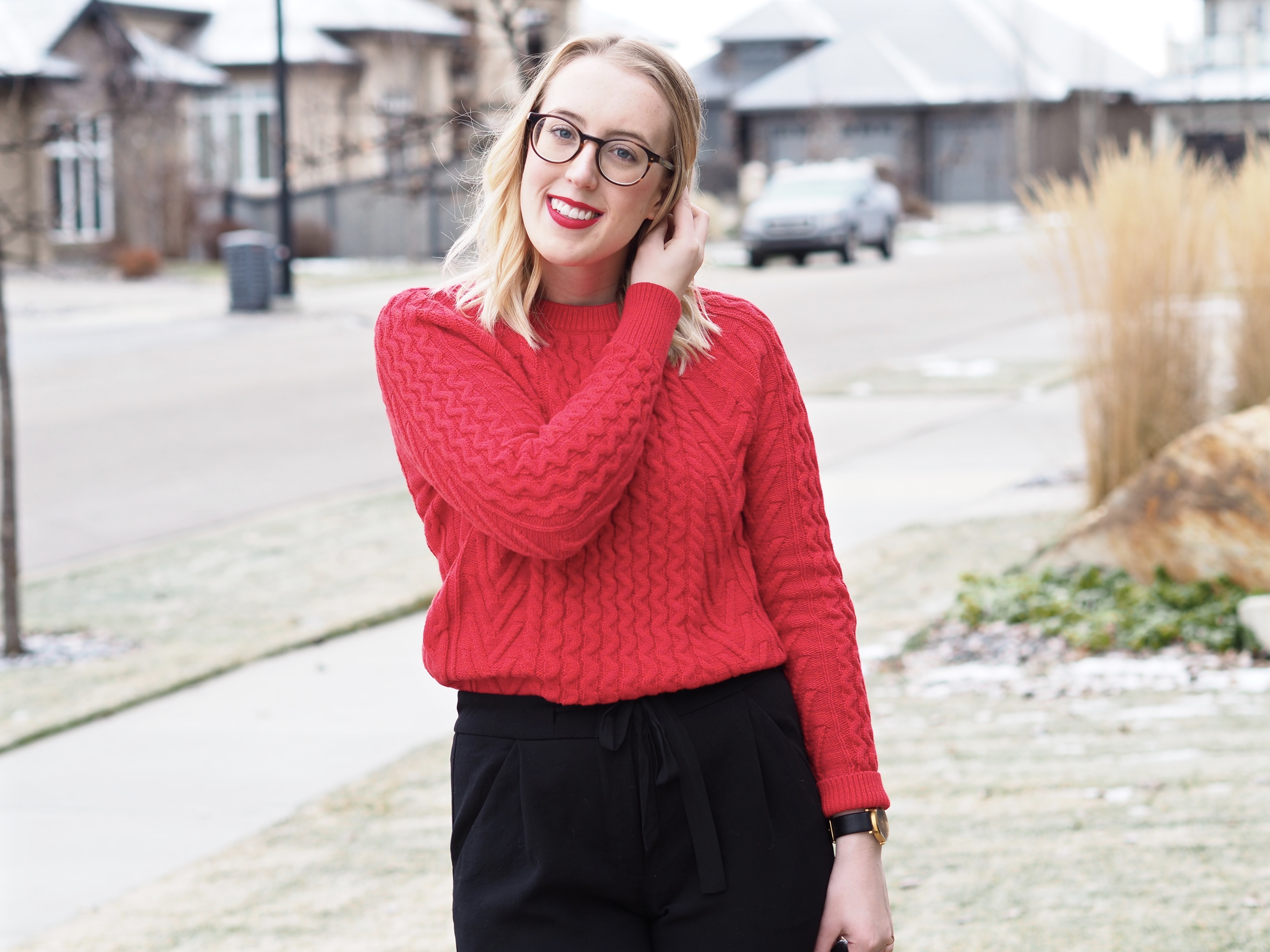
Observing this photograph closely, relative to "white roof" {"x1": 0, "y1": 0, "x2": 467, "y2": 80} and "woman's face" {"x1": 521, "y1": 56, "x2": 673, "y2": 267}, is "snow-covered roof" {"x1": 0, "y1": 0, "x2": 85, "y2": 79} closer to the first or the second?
"white roof" {"x1": 0, "y1": 0, "x2": 467, "y2": 80}

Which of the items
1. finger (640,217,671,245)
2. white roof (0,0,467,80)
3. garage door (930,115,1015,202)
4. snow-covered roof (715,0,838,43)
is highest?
snow-covered roof (715,0,838,43)

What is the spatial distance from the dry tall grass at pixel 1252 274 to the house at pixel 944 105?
4407 centimetres

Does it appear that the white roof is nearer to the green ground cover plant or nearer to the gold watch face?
the green ground cover plant

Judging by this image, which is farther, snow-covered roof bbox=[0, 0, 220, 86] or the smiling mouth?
snow-covered roof bbox=[0, 0, 220, 86]

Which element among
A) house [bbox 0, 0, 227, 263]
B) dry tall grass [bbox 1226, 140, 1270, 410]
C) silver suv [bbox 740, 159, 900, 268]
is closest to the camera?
dry tall grass [bbox 1226, 140, 1270, 410]

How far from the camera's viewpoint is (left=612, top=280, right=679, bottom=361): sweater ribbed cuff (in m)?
1.95

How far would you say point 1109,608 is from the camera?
6266 millimetres

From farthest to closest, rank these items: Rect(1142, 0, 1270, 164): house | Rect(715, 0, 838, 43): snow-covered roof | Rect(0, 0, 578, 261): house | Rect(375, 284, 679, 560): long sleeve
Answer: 1. Rect(715, 0, 838, 43): snow-covered roof
2. Rect(1142, 0, 1270, 164): house
3. Rect(0, 0, 578, 261): house
4. Rect(375, 284, 679, 560): long sleeve

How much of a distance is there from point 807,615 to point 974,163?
2228 inches

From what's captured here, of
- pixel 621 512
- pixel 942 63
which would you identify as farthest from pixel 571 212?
pixel 942 63

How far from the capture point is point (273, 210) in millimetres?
35094

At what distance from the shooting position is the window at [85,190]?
109 feet

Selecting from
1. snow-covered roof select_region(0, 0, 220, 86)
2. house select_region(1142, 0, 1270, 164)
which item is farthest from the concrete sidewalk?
house select_region(1142, 0, 1270, 164)

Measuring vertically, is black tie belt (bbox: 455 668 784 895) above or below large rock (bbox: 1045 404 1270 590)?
above
